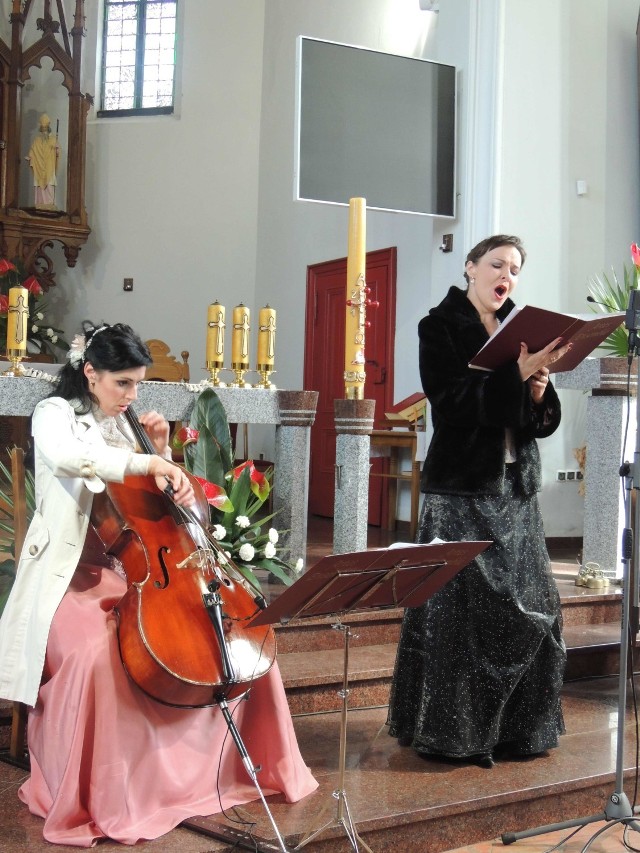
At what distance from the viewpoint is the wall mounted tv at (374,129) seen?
6.18 m

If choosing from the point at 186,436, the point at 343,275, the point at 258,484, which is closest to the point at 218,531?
the point at 258,484

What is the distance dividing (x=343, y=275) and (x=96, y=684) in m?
6.21

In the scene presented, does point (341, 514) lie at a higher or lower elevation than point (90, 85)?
lower

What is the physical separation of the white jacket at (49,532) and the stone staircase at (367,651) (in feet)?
3.45

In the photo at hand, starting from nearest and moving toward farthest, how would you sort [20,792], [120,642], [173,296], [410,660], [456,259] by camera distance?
[120,642]
[20,792]
[410,660]
[456,259]
[173,296]

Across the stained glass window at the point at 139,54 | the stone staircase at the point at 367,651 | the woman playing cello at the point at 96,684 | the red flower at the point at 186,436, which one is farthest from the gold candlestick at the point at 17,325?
the stained glass window at the point at 139,54

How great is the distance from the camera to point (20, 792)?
9.41 feet

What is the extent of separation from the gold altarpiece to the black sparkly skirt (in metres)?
6.55

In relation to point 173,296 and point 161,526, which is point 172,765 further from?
A: point 173,296

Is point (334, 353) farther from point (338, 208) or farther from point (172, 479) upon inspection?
point (172, 479)

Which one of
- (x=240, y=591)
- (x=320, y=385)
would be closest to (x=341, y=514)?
(x=240, y=591)

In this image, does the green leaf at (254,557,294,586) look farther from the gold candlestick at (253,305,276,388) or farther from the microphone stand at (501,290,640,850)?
the microphone stand at (501,290,640,850)

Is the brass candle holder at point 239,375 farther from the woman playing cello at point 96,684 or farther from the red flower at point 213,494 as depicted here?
the woman playing cello at point 96,684

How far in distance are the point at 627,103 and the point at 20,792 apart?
19.7 feet
